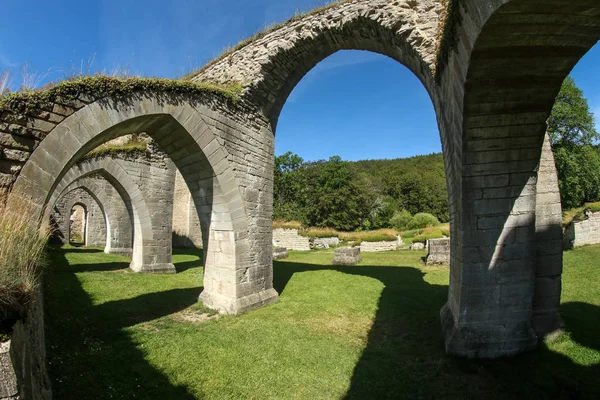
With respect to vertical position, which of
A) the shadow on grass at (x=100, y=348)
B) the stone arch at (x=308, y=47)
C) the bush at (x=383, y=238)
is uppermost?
the stone arch at (x=308, y=47)

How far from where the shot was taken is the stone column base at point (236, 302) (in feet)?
23.0

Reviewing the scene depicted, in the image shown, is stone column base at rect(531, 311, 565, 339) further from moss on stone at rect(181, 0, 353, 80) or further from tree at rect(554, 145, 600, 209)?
tree at rect(554, 145, 600, 209)

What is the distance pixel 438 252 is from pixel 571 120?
1851 cm

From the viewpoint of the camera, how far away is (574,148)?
24.0m

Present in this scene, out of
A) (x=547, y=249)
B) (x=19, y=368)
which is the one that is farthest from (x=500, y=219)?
(x=19, y=368)

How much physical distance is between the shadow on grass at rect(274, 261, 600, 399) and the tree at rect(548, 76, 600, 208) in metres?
21.7

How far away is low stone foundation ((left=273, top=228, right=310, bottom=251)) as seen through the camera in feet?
76.8

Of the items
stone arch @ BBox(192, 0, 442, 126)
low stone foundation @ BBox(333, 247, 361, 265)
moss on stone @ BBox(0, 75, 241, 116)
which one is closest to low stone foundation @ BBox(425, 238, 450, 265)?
low stone foundation @ BBox(333, 247, 361, 265)

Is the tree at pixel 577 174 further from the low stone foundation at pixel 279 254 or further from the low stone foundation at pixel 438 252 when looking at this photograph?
the low stone foundation at pixel 279 254

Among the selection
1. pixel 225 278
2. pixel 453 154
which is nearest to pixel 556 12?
pixel 453 154

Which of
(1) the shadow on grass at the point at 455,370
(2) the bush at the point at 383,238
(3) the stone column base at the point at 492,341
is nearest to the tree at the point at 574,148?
(2) the bush at the point at 383,238

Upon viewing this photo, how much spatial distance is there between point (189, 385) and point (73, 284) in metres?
6.53

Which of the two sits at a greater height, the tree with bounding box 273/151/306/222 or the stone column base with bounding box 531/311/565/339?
the tree with bounding box 273/151/306/222

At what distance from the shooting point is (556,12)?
254 cm
